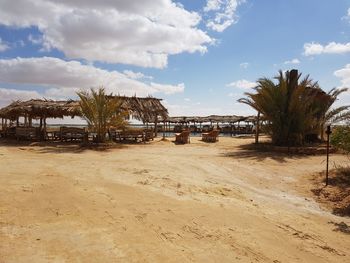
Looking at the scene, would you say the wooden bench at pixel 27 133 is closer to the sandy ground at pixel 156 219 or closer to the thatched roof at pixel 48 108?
the thatched roof at pixel 48 108

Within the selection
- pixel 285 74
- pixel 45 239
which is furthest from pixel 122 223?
pixel 285 74

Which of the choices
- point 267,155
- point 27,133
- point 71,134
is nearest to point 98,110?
point 71,134

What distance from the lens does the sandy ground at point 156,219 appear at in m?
4.30

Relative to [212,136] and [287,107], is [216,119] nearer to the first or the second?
[212,136]

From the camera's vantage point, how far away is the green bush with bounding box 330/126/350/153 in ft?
28.7

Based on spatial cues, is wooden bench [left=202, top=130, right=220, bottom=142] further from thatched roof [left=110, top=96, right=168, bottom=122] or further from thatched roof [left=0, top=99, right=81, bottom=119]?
thatched roof [left=0, top=99, right=81, bottom=119]

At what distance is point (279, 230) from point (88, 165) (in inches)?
253

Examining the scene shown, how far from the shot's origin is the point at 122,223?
5156 mm

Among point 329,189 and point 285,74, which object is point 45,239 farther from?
point 285,74

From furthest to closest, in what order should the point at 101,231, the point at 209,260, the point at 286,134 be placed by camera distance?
1. the point at 286,134
2. the point at 101,231
3. the point at 209,260

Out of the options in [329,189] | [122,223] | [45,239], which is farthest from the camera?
[329,189]

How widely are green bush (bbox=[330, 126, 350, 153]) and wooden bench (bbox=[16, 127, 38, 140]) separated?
→ 16.3 meters

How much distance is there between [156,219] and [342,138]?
5.87m

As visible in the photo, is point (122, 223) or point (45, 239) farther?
point (122, 223)
